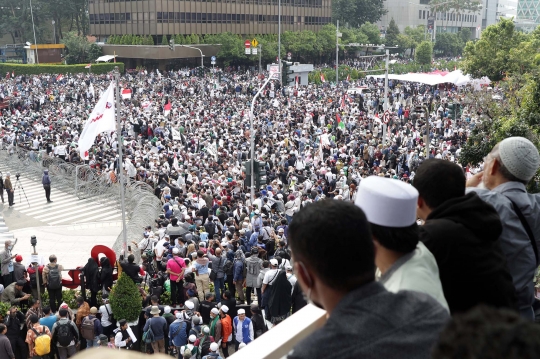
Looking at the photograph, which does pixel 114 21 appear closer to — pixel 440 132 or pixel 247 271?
pixel 440 132

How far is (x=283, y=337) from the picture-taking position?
200cm

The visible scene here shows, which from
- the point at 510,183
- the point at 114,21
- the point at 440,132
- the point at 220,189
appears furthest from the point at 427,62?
the point at 510,183

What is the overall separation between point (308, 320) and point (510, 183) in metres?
1.29

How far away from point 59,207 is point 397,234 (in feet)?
74.1

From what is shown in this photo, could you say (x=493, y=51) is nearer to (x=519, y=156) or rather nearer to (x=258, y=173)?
(x=258, y=173)

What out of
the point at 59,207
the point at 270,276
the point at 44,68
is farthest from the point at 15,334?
the point at 44,68

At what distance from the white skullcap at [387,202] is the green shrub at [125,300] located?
8945 mm

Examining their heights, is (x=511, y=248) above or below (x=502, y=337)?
below

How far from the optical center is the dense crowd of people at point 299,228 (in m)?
1.68

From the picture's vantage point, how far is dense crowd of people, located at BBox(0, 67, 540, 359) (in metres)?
1.68

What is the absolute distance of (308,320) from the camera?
2141 millimetres

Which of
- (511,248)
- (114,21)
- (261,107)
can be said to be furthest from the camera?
(114,21)

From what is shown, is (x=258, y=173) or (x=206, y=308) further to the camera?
(x=258, y=173)

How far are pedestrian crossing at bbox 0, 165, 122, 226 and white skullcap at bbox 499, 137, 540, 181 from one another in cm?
1979
